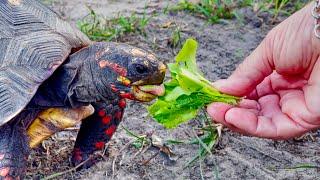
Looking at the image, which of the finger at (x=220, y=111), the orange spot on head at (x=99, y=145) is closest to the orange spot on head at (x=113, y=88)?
the finger at (x=220, y=111)

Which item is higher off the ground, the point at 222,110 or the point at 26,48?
the point at 26,48

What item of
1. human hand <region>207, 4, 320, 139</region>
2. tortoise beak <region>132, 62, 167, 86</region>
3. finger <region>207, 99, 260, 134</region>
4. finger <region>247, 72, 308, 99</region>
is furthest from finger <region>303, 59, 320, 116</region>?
tortoise beak <region>132, 62, 167, 86</region>

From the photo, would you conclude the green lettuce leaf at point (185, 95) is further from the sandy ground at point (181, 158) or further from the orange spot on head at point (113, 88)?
the sandy ground at point (181, 158)

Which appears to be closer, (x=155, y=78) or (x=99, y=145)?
(x=155, y=78)

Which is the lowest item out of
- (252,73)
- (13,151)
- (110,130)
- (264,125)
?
(110,130)

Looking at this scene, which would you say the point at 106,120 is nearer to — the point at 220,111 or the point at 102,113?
the point at 102,113

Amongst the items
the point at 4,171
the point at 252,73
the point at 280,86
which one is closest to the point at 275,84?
the point at 280,86

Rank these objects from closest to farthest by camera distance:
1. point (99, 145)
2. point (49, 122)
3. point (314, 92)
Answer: point (314, 92), point (49, 122), point (99, 145)
